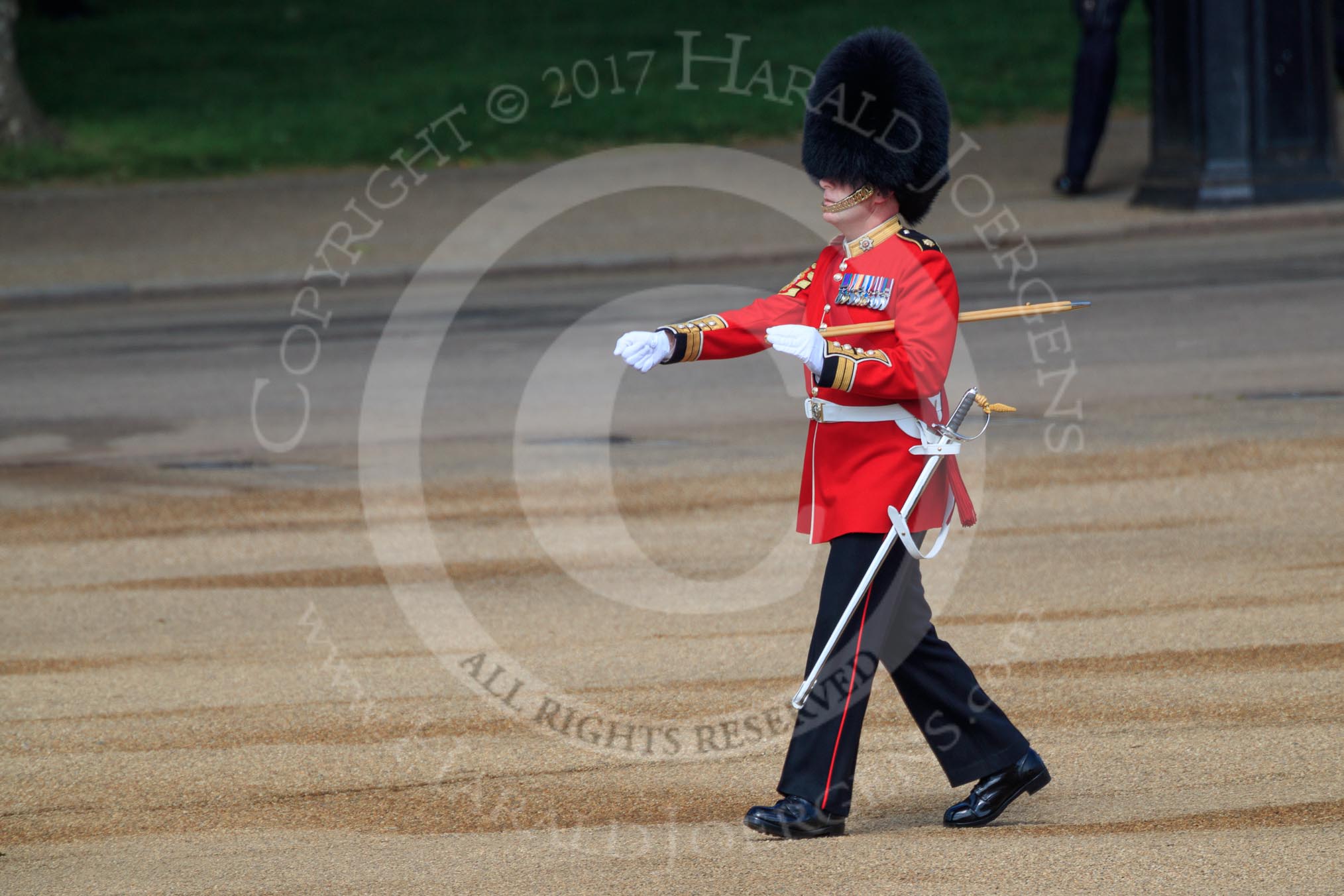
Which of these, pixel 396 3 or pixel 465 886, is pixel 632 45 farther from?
pixel 465 886

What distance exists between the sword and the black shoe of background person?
12346 millimetres

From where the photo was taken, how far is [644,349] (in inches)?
166

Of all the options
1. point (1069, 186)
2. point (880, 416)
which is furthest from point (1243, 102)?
point (880, 416)

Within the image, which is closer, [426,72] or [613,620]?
[613,620]

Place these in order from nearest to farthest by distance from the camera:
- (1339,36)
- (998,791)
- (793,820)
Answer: (793,820) → (998,791) → (1339,36)

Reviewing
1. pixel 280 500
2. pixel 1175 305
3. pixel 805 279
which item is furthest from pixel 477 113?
pixel 805 279

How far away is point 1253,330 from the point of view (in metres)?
10.5

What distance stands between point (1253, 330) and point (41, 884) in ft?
27.0

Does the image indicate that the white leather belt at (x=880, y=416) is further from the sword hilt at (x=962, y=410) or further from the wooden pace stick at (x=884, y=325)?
the wooden pace stick at (x=884, y=325)

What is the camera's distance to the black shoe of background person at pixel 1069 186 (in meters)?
16.1

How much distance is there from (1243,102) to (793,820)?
12.0 m

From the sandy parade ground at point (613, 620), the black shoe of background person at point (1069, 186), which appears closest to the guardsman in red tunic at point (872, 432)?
the sandy parade ground at point (613, 620)

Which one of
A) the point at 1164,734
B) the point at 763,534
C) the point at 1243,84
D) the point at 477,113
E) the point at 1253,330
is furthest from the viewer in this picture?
the point at 477,113

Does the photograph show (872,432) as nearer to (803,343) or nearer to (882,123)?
(803,343)
